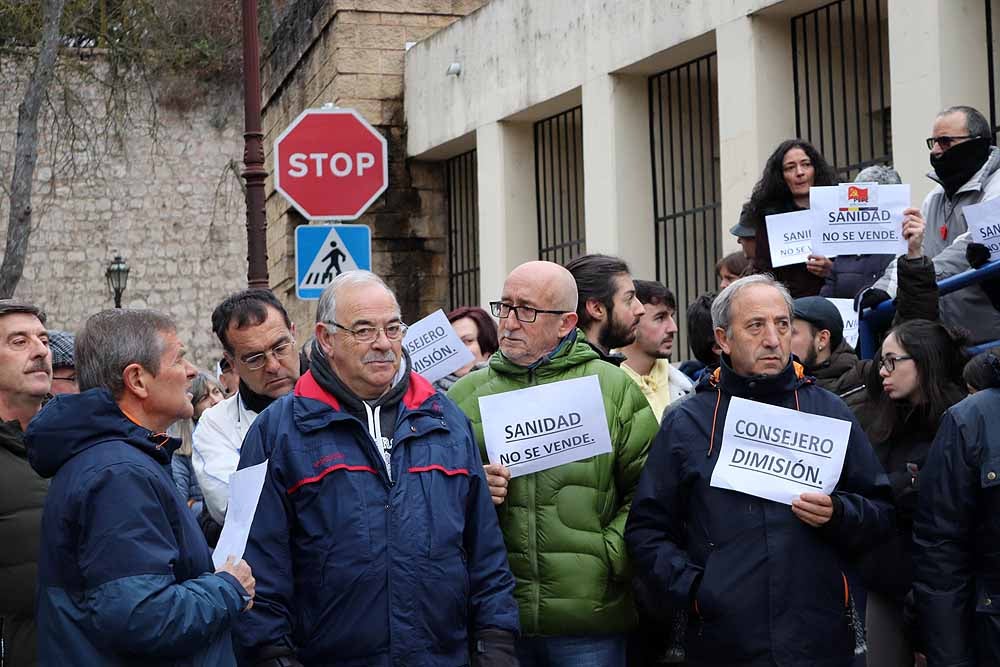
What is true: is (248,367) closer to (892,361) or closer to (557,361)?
(557,361)

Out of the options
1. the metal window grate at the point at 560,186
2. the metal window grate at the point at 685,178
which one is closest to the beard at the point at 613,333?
the metal window grate at the point at 685,178

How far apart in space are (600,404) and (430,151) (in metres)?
12.2

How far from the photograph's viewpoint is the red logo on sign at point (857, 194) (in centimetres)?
727

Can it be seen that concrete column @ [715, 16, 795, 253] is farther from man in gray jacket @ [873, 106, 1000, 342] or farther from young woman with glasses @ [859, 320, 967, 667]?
young woman with glasses @ [859, 320, 967, 667]

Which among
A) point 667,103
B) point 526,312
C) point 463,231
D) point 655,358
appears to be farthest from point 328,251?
point 463,231

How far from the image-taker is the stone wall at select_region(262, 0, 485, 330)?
56.0ft

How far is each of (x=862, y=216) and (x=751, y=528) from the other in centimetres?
280

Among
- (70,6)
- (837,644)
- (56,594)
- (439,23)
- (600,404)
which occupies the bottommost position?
(837,644)

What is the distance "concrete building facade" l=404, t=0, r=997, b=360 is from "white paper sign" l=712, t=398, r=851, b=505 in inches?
205

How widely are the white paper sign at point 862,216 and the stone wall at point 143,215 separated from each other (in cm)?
2249

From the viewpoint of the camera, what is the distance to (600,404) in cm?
518

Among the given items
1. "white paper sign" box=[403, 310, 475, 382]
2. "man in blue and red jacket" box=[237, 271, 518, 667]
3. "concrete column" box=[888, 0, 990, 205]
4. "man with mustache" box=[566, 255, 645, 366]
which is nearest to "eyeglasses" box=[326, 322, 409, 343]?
"man in blue and red jacket" box=[237, 271, 518, 667]

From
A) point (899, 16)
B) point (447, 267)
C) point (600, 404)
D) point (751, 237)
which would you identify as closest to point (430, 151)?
point (447, 267)

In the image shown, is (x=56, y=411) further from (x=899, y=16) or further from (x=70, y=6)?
(x=70, y=6)
